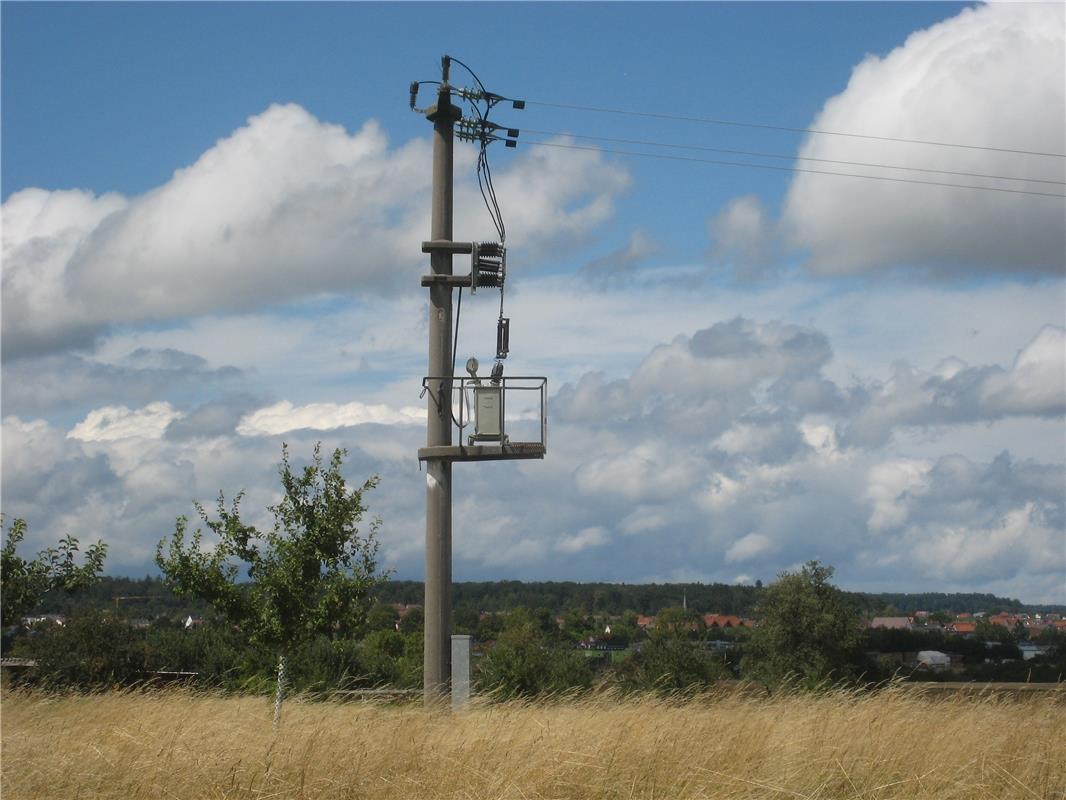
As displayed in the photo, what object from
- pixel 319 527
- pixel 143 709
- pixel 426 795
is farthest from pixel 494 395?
pixel 426 795

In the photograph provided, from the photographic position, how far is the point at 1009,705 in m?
13.5

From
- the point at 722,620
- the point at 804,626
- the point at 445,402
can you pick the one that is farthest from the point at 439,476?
the point at 722,620

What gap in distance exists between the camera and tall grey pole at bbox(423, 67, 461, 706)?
1878 cm

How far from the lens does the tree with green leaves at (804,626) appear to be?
4938 centimetres

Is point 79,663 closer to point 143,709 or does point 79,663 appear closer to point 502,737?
point 143,709

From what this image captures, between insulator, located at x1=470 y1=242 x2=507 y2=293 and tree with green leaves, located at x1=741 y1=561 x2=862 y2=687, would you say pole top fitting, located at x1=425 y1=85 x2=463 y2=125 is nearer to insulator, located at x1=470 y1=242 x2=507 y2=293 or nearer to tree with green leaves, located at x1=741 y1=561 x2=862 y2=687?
insulator, located at x1=470 y1=242 x2=507 y2=293

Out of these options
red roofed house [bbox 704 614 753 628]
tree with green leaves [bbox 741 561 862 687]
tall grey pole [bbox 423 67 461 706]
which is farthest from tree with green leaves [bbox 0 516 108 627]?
red roofed house [bbox 704 614 753 628]

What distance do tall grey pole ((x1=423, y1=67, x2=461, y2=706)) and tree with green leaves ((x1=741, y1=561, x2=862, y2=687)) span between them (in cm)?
3183

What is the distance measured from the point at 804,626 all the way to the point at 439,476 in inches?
1386

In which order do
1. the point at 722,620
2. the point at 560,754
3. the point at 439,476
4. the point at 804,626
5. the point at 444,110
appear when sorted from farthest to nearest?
1. the point at 722,620
2. the point at 804,626
3. the point at 444,110
4. the point at 439,476
5. the point at 560,754

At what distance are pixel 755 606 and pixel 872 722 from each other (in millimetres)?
42338

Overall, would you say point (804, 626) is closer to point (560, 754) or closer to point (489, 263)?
point (489, 263)

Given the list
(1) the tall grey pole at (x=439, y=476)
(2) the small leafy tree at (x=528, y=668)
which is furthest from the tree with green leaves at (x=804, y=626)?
(1) the tall grey pole at (x=439, y=476)

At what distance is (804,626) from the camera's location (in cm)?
5044
